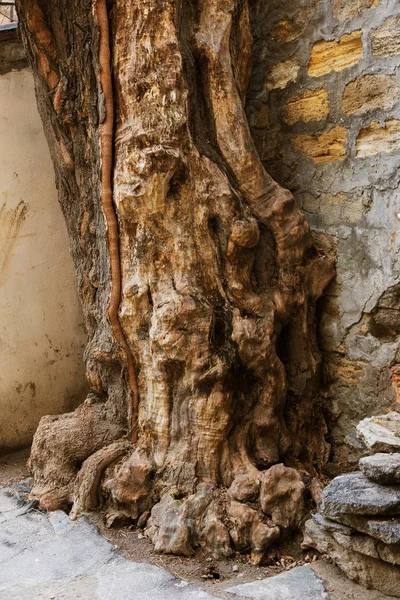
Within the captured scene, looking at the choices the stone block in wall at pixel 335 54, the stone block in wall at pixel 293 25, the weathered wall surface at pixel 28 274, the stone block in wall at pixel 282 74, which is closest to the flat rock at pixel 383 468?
the stone block in wall at pixel 335 54

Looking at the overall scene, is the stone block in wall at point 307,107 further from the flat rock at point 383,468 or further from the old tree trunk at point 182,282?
the flat rock at point 383,468

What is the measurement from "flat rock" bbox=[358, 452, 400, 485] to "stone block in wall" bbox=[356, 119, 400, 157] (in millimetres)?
1536

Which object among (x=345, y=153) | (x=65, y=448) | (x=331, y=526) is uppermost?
(x=345, y=153)

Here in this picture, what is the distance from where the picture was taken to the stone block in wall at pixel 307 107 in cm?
346

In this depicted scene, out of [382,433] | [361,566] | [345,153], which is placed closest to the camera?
[361,566]

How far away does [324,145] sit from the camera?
11.4 feet

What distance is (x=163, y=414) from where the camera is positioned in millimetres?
3221

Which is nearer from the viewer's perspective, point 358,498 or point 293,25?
point 358,498

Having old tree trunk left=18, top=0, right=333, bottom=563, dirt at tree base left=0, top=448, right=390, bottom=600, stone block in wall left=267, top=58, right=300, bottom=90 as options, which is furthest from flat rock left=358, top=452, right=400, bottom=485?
stone block in wall left=267, top=58, right=300, bottom=90

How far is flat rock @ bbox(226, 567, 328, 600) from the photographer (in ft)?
7.91

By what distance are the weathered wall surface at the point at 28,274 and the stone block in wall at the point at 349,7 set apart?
2072 millimetres

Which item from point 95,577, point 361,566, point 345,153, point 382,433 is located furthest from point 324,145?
point 95,577

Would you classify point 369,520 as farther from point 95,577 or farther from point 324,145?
point 324,145

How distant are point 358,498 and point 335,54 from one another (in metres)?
2.25
